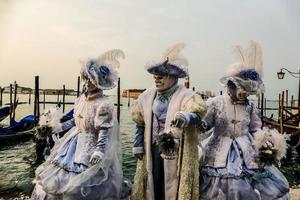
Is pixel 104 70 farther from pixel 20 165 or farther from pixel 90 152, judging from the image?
pixel 20 165

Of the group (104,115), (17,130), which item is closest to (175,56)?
(104,115)

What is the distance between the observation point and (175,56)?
13.1 ft

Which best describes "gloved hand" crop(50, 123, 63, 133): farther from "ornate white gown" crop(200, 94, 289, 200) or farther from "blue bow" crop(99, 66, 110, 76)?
"ornate white gown" crop(200, 94, 289, 200)

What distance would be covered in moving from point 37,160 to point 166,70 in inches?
536

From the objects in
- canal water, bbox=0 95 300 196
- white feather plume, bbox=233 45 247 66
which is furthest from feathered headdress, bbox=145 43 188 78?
canal water, bbox=0 95 300 196

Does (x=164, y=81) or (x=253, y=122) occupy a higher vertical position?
(x=164, y=81)

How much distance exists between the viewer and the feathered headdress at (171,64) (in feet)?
13.0

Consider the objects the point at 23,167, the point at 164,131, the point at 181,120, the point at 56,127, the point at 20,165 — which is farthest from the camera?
the point at 20,165

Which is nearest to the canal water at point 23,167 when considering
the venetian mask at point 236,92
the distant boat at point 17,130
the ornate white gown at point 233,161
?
the distant boat at point 17,130

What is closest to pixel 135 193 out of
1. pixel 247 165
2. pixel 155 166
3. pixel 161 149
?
pixel 155 166

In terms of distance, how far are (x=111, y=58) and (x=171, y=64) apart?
653 mm

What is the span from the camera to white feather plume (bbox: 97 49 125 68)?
4.23 metres

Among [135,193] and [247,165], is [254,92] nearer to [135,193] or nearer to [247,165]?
[247,165]

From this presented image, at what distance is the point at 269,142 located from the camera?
384 centimetres
